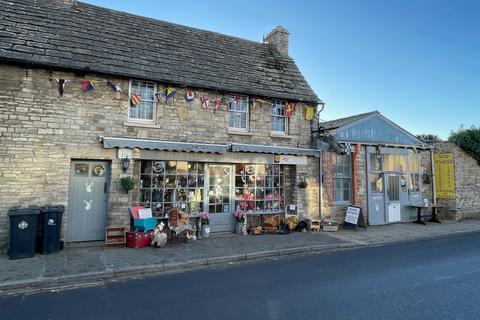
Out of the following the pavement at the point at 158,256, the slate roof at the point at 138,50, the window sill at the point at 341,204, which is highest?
the slate roof at the point at 138,50

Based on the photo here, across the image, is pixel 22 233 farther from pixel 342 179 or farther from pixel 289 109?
pixel 342 179

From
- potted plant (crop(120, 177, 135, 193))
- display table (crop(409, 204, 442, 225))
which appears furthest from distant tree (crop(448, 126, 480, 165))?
potted plant (crop(120, 177, 135, 193))

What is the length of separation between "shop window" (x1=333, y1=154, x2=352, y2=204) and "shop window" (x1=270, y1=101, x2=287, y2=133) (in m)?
2.87

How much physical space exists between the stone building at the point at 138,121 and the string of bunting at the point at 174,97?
0.13 ft

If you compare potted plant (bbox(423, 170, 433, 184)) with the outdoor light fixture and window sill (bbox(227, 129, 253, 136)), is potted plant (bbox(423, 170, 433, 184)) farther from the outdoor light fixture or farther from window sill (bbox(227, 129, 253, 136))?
the outdoor light fixture

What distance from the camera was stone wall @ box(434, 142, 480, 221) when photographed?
657 inches

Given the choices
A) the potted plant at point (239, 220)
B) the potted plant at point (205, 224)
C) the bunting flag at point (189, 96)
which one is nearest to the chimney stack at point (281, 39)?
the bunting flag at point (189, 96)

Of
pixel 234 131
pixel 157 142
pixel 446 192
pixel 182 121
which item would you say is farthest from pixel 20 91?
pixel 446 192

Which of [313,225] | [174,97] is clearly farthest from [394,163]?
[174,97]

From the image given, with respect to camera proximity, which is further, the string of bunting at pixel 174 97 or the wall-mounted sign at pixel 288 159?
the wall-mounted sign at pixel 288 159

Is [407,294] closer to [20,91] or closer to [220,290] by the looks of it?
[220,290]

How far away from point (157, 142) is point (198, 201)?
8.82 feet

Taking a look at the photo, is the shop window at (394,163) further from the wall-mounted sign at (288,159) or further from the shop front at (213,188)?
the shop front at (213,188)

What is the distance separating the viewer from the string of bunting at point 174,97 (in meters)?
9.93
